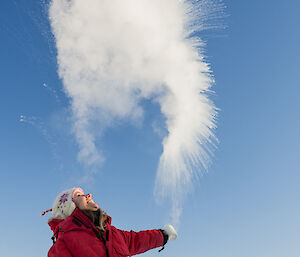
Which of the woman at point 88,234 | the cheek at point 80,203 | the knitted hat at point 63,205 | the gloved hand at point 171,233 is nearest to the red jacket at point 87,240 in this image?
the woman at point 88,234

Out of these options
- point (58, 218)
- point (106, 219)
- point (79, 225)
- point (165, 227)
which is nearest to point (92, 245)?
point (79, 225)

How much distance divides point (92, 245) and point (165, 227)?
286cm

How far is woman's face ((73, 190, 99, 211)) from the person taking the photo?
8.09 meters

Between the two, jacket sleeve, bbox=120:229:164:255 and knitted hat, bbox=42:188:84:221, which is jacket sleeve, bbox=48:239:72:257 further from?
jacket sleeve, bbox=120:229:164:255

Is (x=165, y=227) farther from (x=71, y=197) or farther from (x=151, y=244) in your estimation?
(x=71, y=197)

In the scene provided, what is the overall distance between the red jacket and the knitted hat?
0.64ft

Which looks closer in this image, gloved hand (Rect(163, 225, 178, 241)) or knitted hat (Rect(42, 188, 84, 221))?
knitted hat (Rect(42, 188, 84, 221))

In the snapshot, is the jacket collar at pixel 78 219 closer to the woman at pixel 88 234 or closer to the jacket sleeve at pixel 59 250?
the woman at pixel 88 234

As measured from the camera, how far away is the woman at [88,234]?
6.93 metres

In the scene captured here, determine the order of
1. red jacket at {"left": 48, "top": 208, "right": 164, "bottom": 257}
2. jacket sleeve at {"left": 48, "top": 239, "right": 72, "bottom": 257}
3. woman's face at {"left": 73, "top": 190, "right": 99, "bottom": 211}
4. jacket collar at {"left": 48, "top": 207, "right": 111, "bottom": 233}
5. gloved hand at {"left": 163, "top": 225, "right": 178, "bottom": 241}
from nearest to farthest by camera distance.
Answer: jacket sleeve at {"left": 48, "top": 239, "right": 72, "bottom": 257}
red jacket at {"left": 48, "top": 208, "right": 164, "bottom": 257}
jacket collar at {"left": 48, "top": 207, "right": 111, "bottom": 233}
woman's face at {"left": 73, "top": 190, "right": 99, "bottom": 211}
gloved hand at {"left": 163, "top": 225, "right": 178, "bottom": 241}

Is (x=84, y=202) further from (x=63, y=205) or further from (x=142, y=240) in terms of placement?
(x=142, y=240)

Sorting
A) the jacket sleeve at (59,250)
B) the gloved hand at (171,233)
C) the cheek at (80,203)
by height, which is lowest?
the jacket sleeve at (59,250)

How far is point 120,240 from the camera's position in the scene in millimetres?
7781

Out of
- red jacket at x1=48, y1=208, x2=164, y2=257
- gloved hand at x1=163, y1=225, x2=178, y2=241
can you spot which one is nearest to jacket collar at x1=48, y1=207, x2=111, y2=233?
red jacket at x1=48, y1=208, x2=164, y2=257
